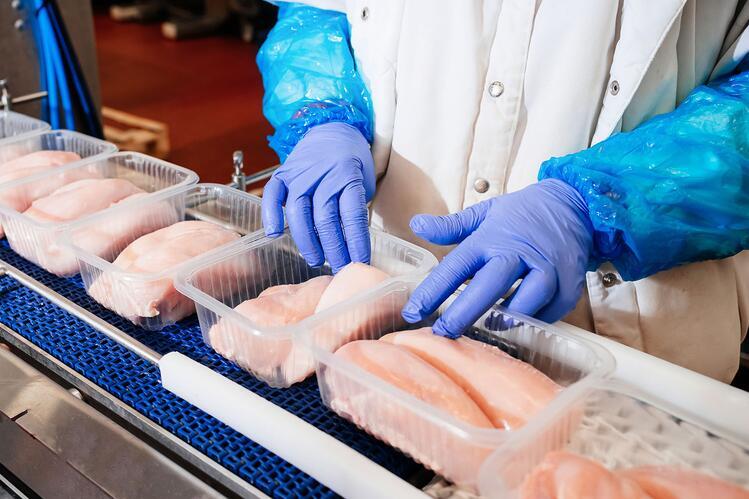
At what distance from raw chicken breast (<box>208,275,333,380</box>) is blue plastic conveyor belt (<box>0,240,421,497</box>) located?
35 millimetres

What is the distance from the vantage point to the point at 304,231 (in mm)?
1331

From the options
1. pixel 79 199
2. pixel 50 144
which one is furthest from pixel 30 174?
pixel 50 144

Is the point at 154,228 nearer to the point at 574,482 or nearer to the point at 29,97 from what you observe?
the point at 574,482

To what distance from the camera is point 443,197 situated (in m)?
1.55

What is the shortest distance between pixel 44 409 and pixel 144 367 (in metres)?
0.16

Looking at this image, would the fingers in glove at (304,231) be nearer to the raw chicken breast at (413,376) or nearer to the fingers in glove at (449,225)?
the fingers in glove at (449,225)

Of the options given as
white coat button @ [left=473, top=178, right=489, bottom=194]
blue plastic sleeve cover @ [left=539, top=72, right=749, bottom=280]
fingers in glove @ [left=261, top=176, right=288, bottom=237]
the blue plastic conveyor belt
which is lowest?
the blue plastic conveyor belt

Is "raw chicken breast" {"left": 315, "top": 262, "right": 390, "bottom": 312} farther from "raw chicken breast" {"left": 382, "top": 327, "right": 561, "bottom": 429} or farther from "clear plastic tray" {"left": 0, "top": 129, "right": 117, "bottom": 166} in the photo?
"clear plastic tray" {"left": 0, "top": 129, "right": 117, "bottom": 166}

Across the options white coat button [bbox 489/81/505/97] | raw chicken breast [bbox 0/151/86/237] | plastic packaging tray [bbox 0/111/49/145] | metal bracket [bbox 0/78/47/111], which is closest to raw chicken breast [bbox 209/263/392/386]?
white coat button [bbox 489/81/505/97]

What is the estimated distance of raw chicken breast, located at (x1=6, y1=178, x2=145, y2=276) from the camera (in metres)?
1.40

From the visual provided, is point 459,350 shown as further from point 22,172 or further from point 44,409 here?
point 22,172

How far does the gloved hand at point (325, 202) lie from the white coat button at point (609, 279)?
480 millimetres

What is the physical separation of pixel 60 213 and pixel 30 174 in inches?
9.7

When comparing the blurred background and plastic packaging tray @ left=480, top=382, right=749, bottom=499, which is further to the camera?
the blurred background
